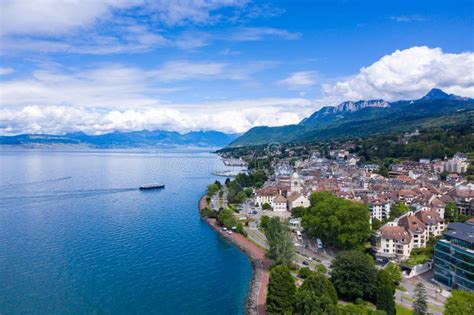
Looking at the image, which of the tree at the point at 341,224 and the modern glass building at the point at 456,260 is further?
the tree at the point at 341,224

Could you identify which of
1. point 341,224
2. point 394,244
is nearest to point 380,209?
point 394,244

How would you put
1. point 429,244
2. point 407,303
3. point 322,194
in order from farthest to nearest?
point 322,194 → point 429,244 → point 407,303

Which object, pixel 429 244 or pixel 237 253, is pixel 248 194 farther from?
pixel 429 244

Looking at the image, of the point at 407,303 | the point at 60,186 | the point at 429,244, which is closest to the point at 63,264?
the point at 407,303

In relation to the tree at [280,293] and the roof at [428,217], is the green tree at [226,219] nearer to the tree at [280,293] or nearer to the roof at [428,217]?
the roof at [428,217]

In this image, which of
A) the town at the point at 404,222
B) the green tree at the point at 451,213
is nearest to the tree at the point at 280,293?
the town at the point at 404,222
